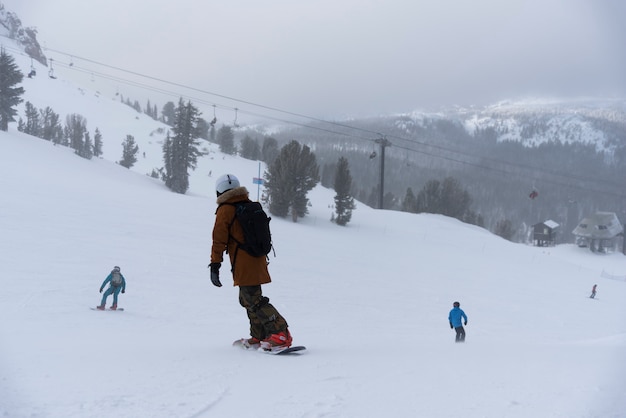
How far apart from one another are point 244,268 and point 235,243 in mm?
338

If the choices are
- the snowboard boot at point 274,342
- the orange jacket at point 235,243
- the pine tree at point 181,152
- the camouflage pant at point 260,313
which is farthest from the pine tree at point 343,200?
the orange jacket at point 235,243

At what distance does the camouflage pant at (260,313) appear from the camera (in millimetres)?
5820

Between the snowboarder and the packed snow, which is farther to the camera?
the snowboarder

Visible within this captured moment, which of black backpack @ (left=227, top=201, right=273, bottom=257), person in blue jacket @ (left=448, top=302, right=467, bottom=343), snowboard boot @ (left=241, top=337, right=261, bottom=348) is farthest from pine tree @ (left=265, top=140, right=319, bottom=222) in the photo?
black backpack @ (left=227, top=201, right=273, bottom=257)

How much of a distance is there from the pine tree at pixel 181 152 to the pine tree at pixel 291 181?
1208 centimetres

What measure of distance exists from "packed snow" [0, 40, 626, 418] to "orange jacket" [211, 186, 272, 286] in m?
0.96

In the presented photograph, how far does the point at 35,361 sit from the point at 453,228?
54.6 m

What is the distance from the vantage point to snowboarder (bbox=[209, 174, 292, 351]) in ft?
18.1

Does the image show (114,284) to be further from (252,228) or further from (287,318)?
(252,228)

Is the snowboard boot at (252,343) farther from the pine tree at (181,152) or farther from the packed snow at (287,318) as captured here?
the pine tree at (181,152)

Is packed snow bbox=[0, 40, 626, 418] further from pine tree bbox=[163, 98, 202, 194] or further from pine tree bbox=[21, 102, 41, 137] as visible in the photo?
pine tree bbox=[21, 102, 41, 137]

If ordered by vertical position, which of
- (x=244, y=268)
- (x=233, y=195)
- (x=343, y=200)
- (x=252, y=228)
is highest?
(x=343, y=200)


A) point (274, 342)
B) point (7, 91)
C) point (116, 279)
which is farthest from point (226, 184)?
point (7, 91)

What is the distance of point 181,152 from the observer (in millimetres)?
55750
